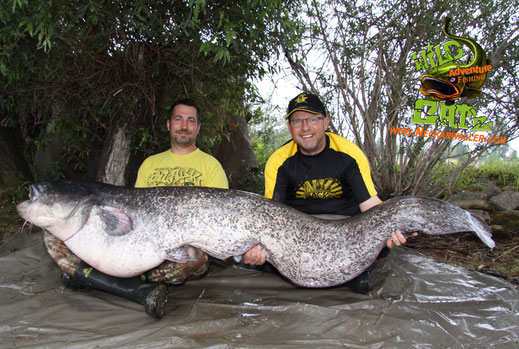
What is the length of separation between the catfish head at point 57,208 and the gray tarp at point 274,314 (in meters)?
0.62

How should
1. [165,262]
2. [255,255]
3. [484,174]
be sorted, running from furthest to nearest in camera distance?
[484,174]
[165,262]
[255,255]

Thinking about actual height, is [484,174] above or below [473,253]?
above

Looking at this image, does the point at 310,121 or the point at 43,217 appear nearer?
the point at 43,217

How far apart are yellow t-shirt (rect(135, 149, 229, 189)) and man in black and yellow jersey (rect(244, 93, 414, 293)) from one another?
55 cm

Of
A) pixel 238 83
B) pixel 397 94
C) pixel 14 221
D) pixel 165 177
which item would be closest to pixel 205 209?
pixel 165 177

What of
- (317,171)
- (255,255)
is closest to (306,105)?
(317,171)

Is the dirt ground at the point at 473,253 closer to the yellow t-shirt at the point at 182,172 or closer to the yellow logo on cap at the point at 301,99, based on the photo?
the yellow logo on cap at the point at 301,99

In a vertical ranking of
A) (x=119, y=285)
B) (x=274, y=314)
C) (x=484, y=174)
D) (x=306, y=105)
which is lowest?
(x=274, y=314)

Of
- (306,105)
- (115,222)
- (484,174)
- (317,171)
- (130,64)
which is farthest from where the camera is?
(484,174)

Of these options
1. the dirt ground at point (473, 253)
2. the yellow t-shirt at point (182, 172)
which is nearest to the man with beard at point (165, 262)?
the yellow t-shirt at point (182, 172)

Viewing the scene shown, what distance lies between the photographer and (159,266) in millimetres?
2955

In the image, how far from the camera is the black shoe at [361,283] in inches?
118

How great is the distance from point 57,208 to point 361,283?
2.50 meters

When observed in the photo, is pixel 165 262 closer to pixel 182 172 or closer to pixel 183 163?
pixel 182 172
